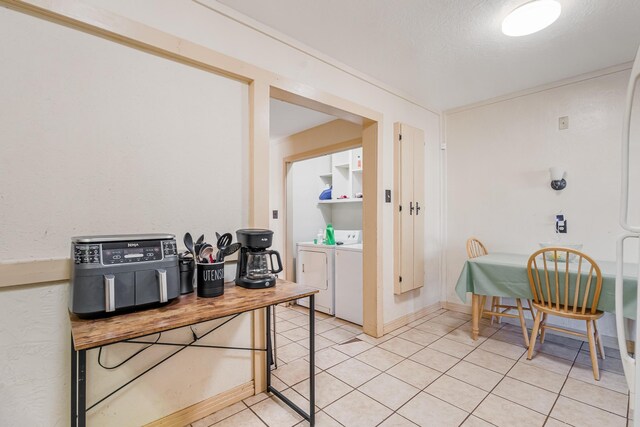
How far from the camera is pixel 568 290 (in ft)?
7.17

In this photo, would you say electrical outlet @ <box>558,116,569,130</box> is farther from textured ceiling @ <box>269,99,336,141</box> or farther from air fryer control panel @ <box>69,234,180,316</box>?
air fryer control panel @ <box>69,234,180,316</box>

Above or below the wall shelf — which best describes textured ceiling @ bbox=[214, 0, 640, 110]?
above

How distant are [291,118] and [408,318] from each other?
263 cm

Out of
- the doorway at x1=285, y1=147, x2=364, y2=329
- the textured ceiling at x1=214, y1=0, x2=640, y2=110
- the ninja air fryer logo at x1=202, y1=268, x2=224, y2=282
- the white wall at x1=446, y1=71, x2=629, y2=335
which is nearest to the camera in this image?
the ninja air fryer logo at x1=202, y1=268, x2=224, y2=282

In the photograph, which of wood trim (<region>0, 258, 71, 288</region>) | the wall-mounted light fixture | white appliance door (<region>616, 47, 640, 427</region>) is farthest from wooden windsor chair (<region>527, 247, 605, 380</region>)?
wood trim (<region>0, 258, 71, 288</region>)

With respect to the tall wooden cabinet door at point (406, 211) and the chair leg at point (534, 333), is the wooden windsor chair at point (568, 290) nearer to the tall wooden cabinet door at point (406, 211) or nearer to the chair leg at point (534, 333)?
the chair leg at point (534, 333)

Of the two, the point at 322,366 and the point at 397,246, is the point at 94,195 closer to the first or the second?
the point at 322,366

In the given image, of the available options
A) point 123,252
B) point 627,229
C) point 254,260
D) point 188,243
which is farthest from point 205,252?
point 627,229

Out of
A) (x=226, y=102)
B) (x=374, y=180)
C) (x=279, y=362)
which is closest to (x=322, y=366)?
(x=279, y=362)

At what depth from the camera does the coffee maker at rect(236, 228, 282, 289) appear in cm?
162

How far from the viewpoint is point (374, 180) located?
2.83 meters

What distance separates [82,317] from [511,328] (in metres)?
3.53

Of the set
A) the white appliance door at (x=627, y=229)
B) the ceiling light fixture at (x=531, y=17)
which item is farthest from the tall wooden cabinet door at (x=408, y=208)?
the white appliance door at (x=627, y=229)

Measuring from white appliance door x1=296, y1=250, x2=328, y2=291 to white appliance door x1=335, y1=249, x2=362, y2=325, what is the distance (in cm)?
22
